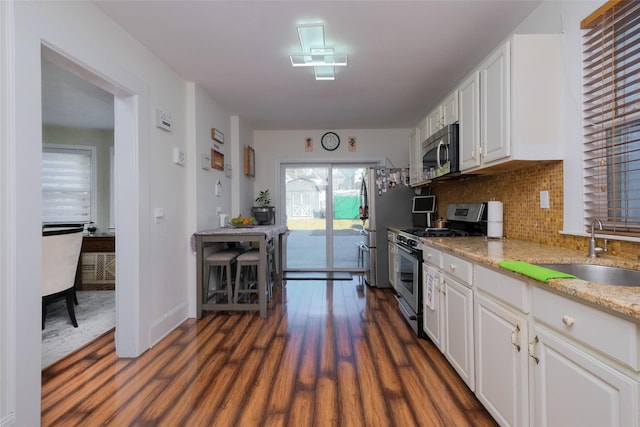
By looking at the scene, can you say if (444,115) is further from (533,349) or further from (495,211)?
(533,349)

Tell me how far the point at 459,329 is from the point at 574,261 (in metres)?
0.74

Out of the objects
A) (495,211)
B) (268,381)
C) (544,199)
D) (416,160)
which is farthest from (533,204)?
(268,381)

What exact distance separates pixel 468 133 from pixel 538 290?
1530mm

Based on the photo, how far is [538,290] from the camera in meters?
1.20

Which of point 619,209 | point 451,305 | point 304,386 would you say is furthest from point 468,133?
point 304,386

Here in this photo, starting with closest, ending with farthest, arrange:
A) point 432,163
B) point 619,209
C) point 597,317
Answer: point 597,317
point 619,209
point 432,163

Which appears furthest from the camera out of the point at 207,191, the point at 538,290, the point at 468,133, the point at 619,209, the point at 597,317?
the point at 207,191

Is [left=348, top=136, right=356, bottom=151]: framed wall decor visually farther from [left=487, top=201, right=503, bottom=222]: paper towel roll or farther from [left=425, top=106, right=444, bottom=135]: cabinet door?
[left=487, top=201, right=503, bottom=222]: paper towel roll

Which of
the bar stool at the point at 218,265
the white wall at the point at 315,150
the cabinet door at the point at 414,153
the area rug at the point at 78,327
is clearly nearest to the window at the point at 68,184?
the area rug at the point at 78,327

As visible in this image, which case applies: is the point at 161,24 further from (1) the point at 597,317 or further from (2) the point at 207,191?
(1) the point at 597,317

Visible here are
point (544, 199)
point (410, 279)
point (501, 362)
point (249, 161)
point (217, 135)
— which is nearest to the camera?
point (501, 362)

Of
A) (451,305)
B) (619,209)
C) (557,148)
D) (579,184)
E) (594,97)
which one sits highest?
(594,97)

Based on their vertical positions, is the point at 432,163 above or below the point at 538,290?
above

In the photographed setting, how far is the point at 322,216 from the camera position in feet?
17.6
